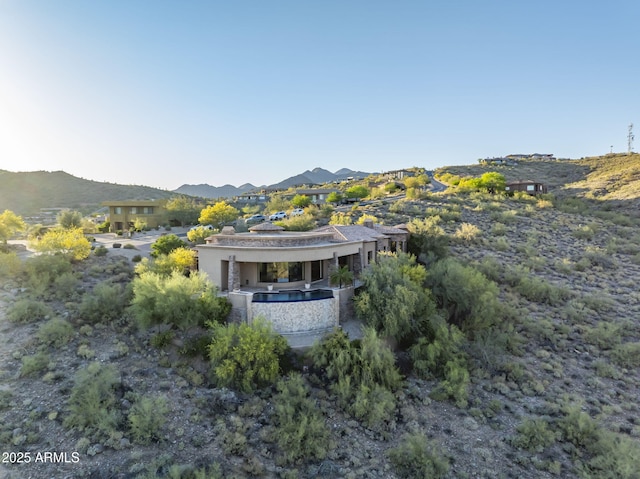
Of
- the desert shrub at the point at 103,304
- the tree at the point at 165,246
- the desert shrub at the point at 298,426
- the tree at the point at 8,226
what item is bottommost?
the desert shrub at the point at 298,426

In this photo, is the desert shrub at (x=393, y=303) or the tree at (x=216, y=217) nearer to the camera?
the desert shrub at (x=393, y=303)

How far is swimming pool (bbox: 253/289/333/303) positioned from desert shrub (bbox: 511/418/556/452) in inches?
441

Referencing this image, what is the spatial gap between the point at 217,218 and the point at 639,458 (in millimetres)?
46592

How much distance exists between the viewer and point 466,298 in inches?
910

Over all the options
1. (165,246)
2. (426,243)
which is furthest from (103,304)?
(426,243)

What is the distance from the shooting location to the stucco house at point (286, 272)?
20438 millimetres

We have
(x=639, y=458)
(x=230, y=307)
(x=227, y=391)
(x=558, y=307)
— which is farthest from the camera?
(x=558, y=307)

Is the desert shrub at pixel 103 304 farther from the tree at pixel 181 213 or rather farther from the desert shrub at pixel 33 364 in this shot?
the tree at pixel 181 213

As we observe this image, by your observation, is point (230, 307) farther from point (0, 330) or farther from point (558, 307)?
point (558, 307)

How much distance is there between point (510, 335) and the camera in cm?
2247

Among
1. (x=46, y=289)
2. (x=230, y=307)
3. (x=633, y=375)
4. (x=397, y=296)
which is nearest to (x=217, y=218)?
(x=46, y=289)

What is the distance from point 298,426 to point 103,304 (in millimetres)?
15280

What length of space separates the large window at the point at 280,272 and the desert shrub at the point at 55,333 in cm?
1121

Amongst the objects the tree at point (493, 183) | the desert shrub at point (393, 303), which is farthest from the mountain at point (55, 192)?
the tree at point (493, 183)
